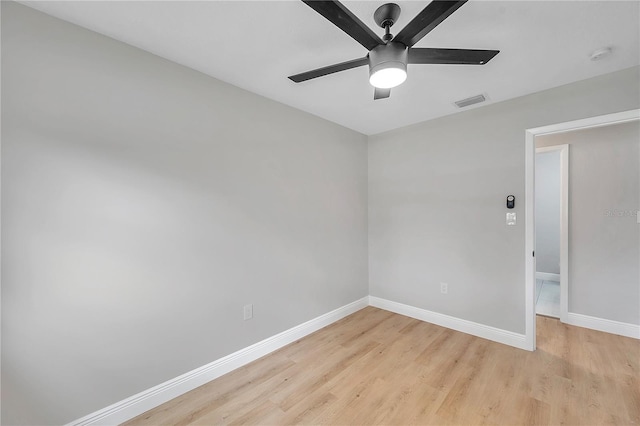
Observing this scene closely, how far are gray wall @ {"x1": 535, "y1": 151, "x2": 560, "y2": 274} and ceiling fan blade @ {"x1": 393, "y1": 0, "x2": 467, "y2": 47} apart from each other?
15.3ft

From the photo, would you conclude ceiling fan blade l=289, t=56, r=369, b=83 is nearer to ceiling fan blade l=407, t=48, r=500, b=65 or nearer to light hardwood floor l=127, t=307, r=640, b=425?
ceiling fan blade l=407, t=48, r=500, b=65

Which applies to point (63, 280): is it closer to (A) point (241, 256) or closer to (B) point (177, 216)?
(B) point (177, 216)

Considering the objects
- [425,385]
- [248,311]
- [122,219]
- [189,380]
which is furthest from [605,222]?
[122,219]

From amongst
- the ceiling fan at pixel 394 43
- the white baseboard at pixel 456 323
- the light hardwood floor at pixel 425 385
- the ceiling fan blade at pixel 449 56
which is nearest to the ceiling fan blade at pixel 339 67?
the ceiling fan at pixel 394 43

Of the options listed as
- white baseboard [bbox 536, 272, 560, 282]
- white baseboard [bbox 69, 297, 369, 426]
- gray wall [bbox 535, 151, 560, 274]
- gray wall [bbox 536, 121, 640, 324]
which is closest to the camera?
white baseboard [bbox 69, 297, 369, 426]

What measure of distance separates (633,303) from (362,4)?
3.87 m

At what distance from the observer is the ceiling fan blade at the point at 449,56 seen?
129 cm

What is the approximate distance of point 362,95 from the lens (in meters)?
2.44

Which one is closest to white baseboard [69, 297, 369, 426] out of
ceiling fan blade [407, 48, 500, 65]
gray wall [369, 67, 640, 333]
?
gray wall [369, 67, 640, 333]

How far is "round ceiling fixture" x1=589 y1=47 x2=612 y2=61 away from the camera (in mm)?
1760

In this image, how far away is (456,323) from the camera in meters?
2.91

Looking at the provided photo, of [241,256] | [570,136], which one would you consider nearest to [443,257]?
[570,136]

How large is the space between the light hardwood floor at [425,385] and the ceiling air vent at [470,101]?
2460 mm

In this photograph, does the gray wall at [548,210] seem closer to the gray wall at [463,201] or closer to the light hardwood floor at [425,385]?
the light hardwood floor at [425,385]
